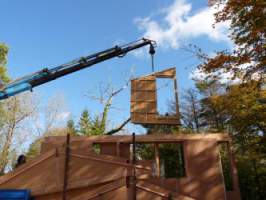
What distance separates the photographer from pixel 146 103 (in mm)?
12539

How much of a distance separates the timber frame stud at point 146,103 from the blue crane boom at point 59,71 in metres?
2.46

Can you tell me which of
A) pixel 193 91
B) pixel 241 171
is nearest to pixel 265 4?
pixel 241 171

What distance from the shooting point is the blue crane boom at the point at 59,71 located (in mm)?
12578

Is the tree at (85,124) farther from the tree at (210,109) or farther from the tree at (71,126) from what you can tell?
the tree at (210,109)

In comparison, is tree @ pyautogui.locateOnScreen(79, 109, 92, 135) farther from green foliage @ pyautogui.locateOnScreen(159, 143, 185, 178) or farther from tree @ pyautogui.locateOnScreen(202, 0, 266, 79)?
tree @ pyautogui.locateOnScreen(202, 0, 266, 79)

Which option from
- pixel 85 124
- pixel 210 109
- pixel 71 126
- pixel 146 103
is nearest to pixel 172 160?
pixel 146 103

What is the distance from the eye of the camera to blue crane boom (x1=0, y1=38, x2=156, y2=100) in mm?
12578

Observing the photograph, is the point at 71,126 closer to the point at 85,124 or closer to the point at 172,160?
the point at 85,124

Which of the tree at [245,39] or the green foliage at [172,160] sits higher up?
the tree at [245,39]

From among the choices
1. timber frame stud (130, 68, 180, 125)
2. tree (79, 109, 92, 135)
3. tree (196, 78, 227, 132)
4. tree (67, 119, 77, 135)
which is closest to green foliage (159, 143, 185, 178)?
timber frame stud (130, 68, 180, 125)

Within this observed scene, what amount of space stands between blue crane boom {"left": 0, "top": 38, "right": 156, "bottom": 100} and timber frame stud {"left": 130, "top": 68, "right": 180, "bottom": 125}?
246 centimetres

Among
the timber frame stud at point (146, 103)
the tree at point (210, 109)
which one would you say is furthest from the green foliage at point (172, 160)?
the tree at point (210, 109)

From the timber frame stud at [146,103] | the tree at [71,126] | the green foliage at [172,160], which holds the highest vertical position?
the tree at [71,126]

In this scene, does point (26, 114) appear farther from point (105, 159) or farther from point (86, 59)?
point (105, 159)
